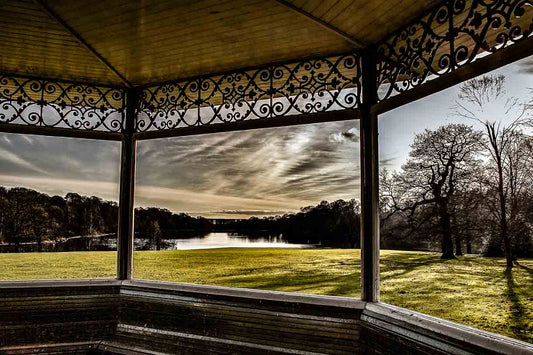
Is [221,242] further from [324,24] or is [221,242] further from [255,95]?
Result: [324,24]

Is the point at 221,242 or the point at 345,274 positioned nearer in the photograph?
the point at 345,274

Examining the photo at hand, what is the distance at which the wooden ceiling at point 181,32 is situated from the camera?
229 cm

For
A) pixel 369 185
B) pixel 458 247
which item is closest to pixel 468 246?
pixel 458 247

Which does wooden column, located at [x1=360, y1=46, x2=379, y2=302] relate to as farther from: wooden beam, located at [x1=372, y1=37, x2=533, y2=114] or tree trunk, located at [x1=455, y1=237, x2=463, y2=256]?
tree trunk, located at [x1=455, y1=237, x2=463, y2=256]

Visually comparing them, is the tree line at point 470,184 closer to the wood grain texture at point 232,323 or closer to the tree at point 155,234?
the wood grain texture at point 232,323

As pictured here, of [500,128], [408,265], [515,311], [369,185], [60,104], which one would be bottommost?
[515,311]

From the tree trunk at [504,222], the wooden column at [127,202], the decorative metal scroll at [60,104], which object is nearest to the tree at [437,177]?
the tree trunk at [504,222]

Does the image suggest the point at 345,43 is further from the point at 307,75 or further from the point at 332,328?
the point at 332,328

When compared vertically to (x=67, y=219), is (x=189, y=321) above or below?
below

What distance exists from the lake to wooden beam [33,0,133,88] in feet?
12.5

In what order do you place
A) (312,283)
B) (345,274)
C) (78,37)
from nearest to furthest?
(78,37), (345,274), (312,283)

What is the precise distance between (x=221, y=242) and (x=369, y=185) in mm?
4684

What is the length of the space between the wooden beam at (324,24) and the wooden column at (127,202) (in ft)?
6.82

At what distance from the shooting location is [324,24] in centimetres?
243
